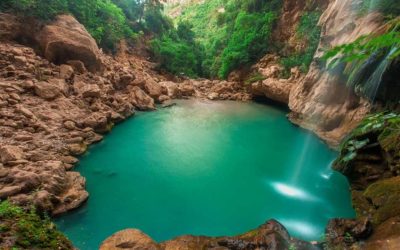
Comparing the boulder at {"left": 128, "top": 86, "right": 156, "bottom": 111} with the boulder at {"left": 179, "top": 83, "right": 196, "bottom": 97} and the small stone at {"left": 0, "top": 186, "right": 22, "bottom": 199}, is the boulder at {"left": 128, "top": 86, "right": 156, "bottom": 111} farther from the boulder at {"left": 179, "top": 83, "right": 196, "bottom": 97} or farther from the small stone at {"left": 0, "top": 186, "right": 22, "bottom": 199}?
the small stone at {"left": 0, "top": 186, "right": 22, "bottom": 199}

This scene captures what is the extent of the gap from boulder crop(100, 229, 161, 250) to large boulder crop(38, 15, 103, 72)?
11.0 meters

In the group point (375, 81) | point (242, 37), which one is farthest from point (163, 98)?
point (375, 81)

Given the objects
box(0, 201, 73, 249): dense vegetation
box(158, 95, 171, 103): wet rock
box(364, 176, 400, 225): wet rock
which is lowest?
box(158, 95, 171, 103): wet rock

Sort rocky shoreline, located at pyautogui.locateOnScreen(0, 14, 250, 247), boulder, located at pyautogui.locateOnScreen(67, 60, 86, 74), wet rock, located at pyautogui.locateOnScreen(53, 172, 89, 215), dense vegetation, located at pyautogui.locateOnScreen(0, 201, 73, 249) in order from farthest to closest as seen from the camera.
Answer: boulder, located at pyautogui.locateOnScreen(67, 60, 86, 74) → rocky shoreline, located at pyautogui.locateOnScreen(0, 14, 250, 247) → wet rock, located at pyautogui.locateOnScreen(53, 172, 89, 215) → dense vegetation, located at pyautogui.locateOnScreen(0, 201, 73, 249)

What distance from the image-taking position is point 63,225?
600cm

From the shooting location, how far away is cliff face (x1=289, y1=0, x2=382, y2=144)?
35.3 feet

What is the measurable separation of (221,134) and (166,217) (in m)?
6.62

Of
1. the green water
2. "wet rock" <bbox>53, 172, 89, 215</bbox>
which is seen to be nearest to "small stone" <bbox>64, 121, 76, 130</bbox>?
the green water

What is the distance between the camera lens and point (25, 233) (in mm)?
3553

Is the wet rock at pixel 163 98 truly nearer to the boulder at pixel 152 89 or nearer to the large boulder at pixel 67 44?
the boulder at pixel 152 89

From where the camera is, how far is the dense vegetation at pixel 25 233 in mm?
3359

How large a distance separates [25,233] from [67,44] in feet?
38.7

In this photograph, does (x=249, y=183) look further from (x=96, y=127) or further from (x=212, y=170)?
(x=96, y=127)

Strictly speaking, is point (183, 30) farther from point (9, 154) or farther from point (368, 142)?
point (368, 142)
